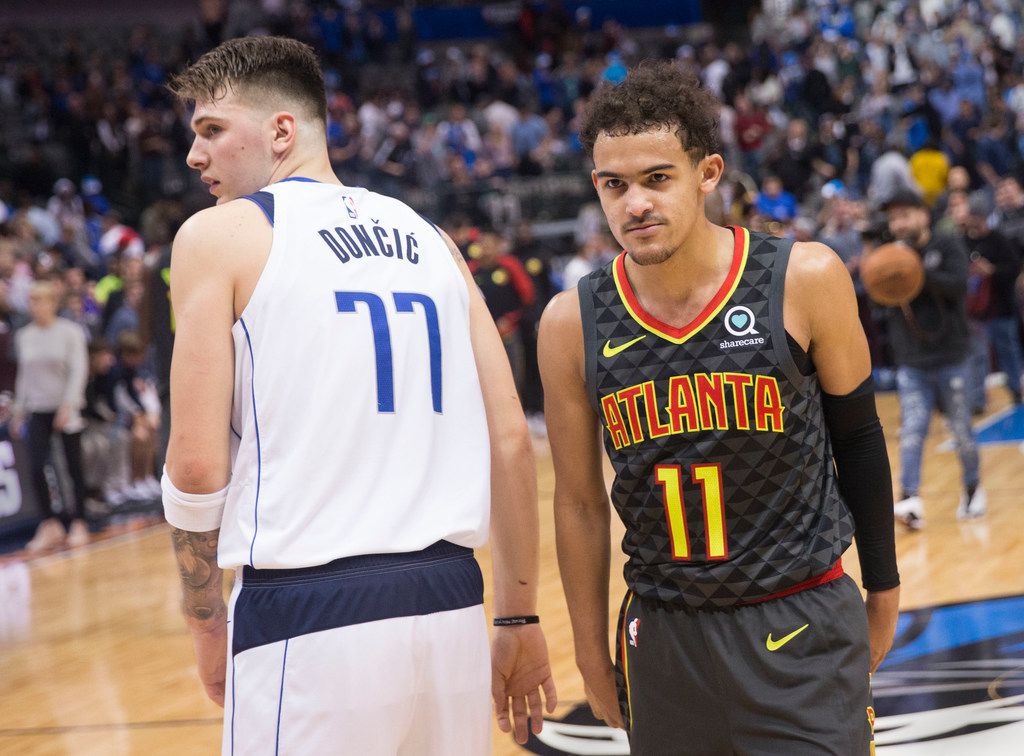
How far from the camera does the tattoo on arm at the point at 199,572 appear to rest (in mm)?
2348

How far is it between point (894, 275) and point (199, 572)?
627cm

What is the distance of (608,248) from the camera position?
15.2m

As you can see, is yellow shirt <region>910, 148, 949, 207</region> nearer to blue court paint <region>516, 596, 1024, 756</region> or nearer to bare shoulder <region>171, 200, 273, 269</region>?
blue court paint <region>516, 596, 1024, 756</region>

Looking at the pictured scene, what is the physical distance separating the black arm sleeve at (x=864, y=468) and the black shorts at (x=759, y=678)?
0.14 metres

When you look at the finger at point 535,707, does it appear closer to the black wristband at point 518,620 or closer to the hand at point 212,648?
the black wristband at point 518,620

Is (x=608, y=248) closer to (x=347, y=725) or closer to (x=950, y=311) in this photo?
(x=950, y=311)

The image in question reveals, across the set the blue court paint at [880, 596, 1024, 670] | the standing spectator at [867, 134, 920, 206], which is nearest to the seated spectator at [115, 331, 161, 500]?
the blue court paint at [880, 596, 1024, 670]

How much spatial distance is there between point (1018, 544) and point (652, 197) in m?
5.79

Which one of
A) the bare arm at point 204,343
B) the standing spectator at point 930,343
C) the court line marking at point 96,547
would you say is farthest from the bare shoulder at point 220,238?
the court line marking at point 96,547

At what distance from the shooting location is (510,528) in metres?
2.50

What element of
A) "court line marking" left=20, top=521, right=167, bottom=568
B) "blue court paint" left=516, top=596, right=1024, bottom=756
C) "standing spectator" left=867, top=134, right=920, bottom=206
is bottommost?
"blue court paint" left=516, top=596, right=1024, bottom=756

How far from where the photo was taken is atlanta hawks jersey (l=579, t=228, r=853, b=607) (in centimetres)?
242

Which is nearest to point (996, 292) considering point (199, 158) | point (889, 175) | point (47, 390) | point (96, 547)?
point (889, 175)

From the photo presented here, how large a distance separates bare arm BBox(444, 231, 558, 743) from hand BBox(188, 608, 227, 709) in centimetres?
51
